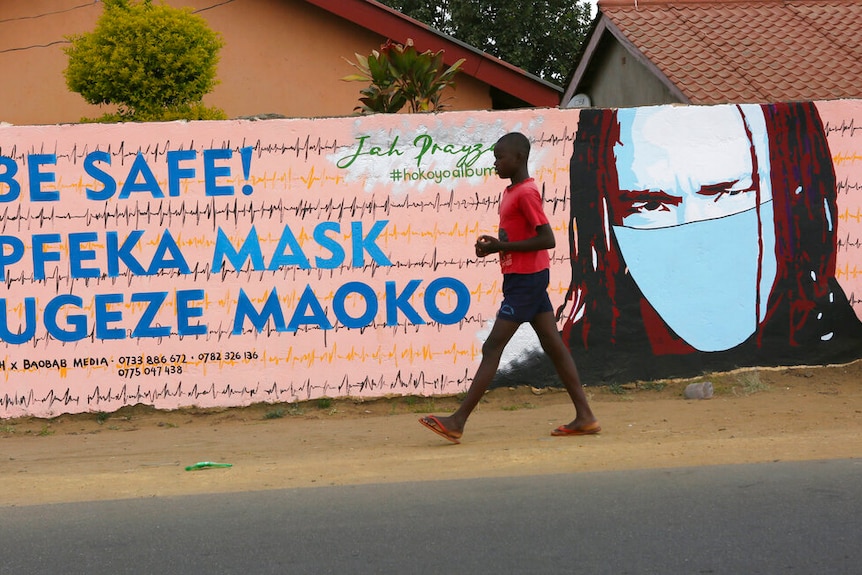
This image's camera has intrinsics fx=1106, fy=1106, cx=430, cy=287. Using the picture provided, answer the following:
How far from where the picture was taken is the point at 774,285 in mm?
8422

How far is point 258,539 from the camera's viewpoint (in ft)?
15.9

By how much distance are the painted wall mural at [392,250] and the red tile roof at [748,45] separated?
6321 millimetres

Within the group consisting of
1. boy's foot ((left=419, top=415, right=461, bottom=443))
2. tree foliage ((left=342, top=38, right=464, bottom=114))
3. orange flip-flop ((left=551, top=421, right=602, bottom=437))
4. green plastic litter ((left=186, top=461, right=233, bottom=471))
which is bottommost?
green plastic litter ((left=186, top=461, right=233, bottom=471))

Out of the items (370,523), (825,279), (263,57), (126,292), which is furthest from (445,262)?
(263,57)

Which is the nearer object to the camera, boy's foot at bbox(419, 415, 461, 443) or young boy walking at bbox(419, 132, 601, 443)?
young boy walking at bbox(419, 132, 601, 443)

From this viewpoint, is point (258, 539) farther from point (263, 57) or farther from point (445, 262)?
point (263, 57)

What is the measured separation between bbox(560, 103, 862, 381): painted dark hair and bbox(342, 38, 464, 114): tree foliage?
126 inches

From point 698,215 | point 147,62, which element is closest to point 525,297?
point 698,215

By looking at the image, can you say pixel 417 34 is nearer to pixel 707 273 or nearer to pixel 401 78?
pixel 401 78

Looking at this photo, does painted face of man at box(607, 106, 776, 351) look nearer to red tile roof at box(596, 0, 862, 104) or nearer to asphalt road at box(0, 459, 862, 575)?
asphalt road at box(0, 459, 862, 575)

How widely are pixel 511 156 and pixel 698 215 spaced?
2.41 meters

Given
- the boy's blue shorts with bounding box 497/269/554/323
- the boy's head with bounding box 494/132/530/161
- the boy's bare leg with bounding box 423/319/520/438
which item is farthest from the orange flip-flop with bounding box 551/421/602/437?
the boy's head with bounding box 494/132/530/161

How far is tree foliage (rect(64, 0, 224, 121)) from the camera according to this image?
1207cm

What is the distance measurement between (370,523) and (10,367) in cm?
414
